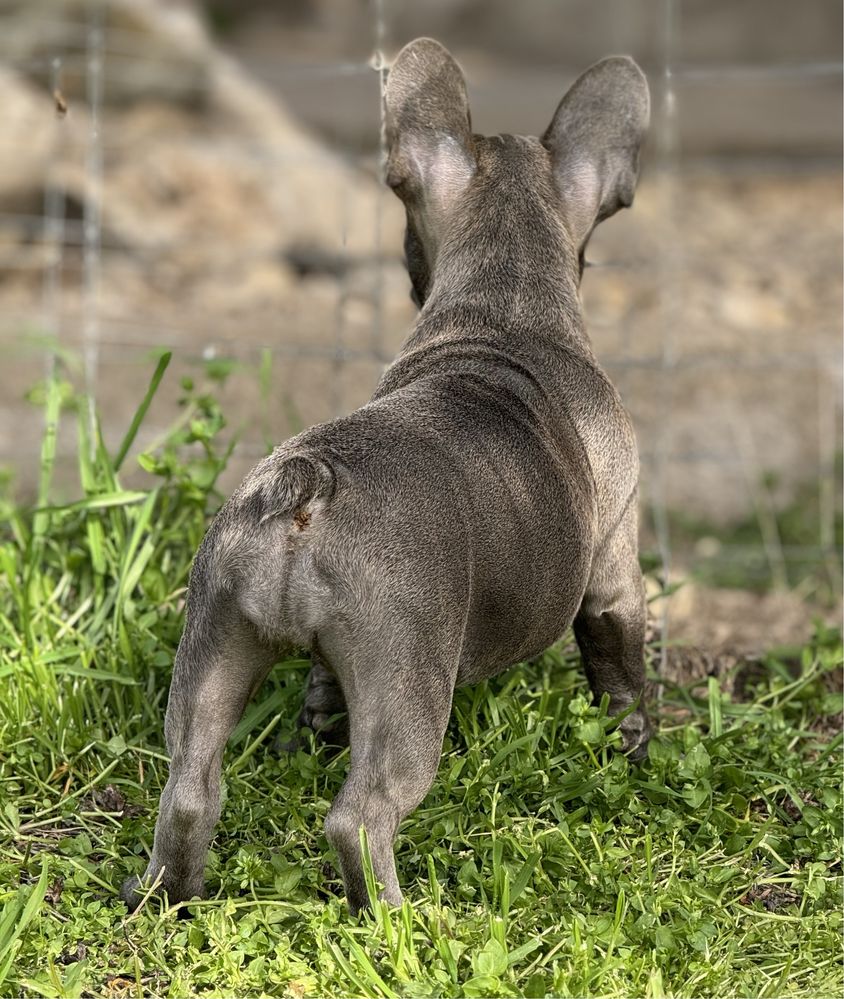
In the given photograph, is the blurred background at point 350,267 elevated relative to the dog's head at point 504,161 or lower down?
lower down

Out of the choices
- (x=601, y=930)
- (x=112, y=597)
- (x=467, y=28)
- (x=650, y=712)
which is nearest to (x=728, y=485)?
(x=650, y=712)

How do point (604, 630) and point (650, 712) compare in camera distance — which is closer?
point (604, 630)

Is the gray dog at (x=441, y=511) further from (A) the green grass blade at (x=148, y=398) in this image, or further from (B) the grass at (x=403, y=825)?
(A) the green grass blade at (x=148, y=398)

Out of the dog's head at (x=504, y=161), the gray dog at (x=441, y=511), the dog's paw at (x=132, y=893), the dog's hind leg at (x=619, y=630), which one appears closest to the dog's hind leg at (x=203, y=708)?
the gray dog at (x=441, y=511)

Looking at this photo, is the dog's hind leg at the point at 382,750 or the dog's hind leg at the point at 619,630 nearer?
the dog's hind leg at the point at 382,750

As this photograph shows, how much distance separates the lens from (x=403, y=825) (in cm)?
329

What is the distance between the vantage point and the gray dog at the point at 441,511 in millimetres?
2736

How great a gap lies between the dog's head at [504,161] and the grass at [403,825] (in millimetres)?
952

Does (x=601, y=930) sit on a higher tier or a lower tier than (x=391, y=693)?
lower

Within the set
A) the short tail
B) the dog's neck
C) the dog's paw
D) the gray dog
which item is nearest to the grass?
the dog's paw

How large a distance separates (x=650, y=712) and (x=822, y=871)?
95cm

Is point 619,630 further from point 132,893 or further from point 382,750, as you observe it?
point 132,893

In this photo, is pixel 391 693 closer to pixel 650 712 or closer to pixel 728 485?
pixel 650 712

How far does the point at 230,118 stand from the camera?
11.9 m
